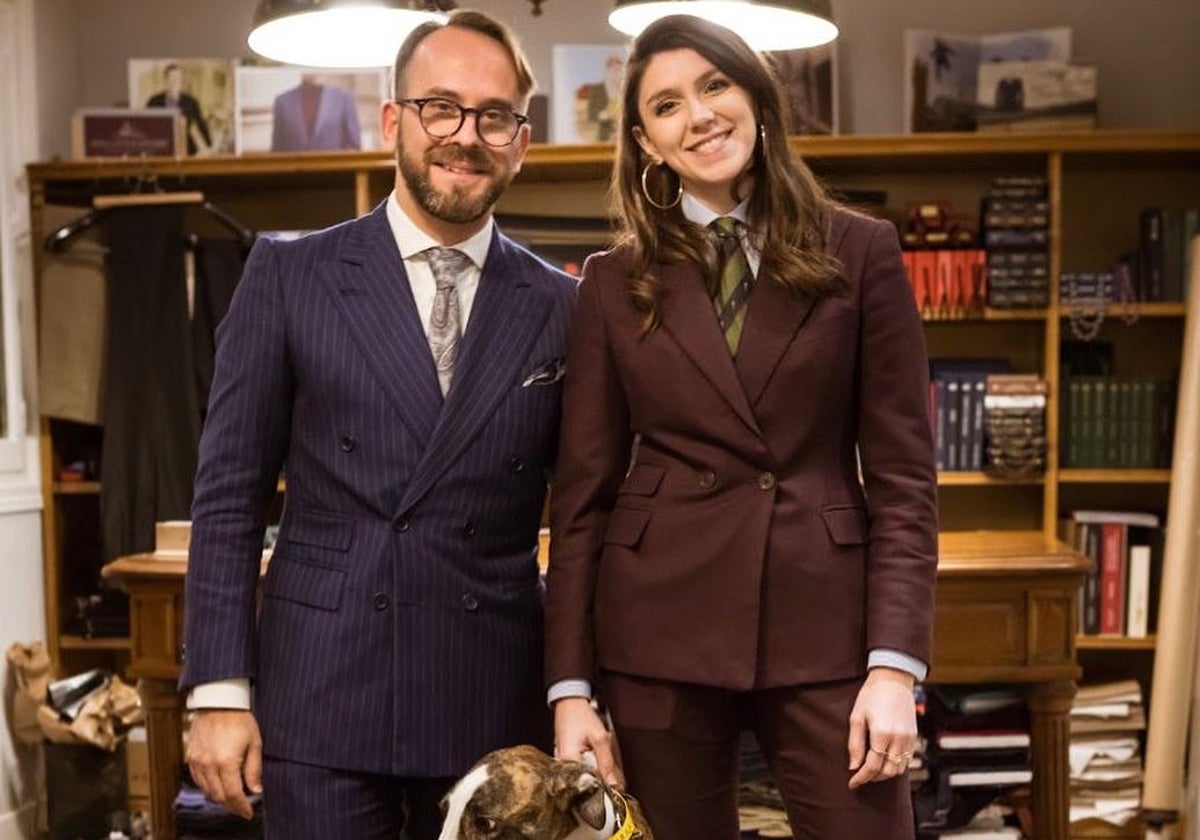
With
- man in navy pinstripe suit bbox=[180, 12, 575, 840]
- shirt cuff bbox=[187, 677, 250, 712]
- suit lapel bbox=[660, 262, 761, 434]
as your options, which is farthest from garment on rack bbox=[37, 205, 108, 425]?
suit lapel bbox=[660, 262, 761, 434]

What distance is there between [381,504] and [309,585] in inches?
5.3

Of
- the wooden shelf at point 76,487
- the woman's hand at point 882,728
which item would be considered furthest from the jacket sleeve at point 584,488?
the wooden shelf at point 76,487

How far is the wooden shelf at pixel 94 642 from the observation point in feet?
15.0

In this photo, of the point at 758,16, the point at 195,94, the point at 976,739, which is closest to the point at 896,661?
the point at 758,16

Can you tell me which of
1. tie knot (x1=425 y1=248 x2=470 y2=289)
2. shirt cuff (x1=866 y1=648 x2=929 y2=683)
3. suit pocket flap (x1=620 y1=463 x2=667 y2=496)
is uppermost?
tie knot (x1=425 y1=248 x2=470 y2=289)

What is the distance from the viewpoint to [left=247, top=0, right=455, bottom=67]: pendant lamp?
7.59ft

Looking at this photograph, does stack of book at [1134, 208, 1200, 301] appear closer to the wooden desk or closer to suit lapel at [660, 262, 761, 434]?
the wooden desk

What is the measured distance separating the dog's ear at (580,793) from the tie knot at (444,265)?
24.6 inches

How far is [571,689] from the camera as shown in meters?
1.74

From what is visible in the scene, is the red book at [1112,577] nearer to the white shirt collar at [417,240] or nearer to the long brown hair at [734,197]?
the long brown hair at [734,197]

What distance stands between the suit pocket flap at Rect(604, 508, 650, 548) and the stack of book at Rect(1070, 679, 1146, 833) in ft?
9.38

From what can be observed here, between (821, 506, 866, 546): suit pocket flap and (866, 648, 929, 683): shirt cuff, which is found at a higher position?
(821, 506, 866, 546): suit pocket flap

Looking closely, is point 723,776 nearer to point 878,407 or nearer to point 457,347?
point 878,407

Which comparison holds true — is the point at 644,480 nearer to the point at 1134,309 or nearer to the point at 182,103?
the point at 1134,309
